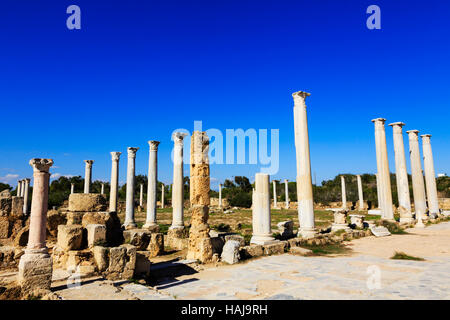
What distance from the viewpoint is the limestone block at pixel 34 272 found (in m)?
5.93

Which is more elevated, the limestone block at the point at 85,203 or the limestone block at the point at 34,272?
the limestone block at the point at 85,203

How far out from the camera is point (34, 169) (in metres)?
6.86

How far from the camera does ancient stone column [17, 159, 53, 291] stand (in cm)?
596

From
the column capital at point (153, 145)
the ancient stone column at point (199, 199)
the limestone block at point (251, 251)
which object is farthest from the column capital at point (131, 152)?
the limestone block at point (251, 251)

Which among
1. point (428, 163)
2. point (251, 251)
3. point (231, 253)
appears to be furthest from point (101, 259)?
point (428, 163)

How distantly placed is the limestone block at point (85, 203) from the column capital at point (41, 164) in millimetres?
3879

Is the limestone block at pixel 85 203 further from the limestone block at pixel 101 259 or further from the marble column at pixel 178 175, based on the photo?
the marble column at pixel 178 175

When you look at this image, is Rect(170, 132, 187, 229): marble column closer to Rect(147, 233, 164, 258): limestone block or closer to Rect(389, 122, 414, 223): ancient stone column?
Rect(147, 233, 164, 258): limestone block

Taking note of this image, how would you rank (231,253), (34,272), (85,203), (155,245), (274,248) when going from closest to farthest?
1. (34,272)
2. (231,253)
3. (85,203)
4. (274,248)
5. (155,245)

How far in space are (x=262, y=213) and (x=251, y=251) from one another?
72.1 inches

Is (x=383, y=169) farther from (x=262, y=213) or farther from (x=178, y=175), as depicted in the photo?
(x=178, y=175)

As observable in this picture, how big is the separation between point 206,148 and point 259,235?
390 centimetres

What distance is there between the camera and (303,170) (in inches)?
522

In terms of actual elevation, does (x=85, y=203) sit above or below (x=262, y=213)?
above
